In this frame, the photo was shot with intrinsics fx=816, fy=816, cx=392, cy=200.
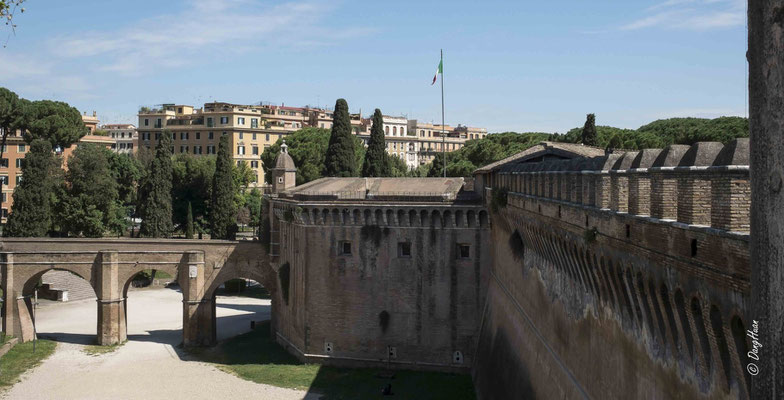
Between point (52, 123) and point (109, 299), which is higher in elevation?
point (52, 123)

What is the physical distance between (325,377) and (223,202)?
3138 centimetres

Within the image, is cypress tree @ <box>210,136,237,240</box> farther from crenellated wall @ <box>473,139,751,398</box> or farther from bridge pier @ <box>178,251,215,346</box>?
crenellated wall @ <box>473,139,751,398</box>

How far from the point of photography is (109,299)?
4347 cm

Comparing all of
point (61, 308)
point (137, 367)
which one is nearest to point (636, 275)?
point (137, 367)

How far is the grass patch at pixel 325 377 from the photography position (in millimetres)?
33625

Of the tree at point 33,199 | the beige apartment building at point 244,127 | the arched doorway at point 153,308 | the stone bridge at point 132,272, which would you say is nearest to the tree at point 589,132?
the stone bridge at point 132,272

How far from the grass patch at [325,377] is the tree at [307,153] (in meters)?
34.2

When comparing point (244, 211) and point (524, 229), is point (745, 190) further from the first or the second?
point (244, 211)

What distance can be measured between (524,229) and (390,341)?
13.9m

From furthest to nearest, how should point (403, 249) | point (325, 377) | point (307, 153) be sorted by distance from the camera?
point (307, 153) → point (403, 249) → point (325, 377)

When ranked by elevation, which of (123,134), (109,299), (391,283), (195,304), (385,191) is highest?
(123,134)

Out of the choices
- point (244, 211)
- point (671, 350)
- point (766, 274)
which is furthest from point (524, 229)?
point (244, 211)

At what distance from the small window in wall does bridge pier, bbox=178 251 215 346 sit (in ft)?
48.5

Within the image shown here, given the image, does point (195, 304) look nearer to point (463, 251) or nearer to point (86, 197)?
point (463, 251)
